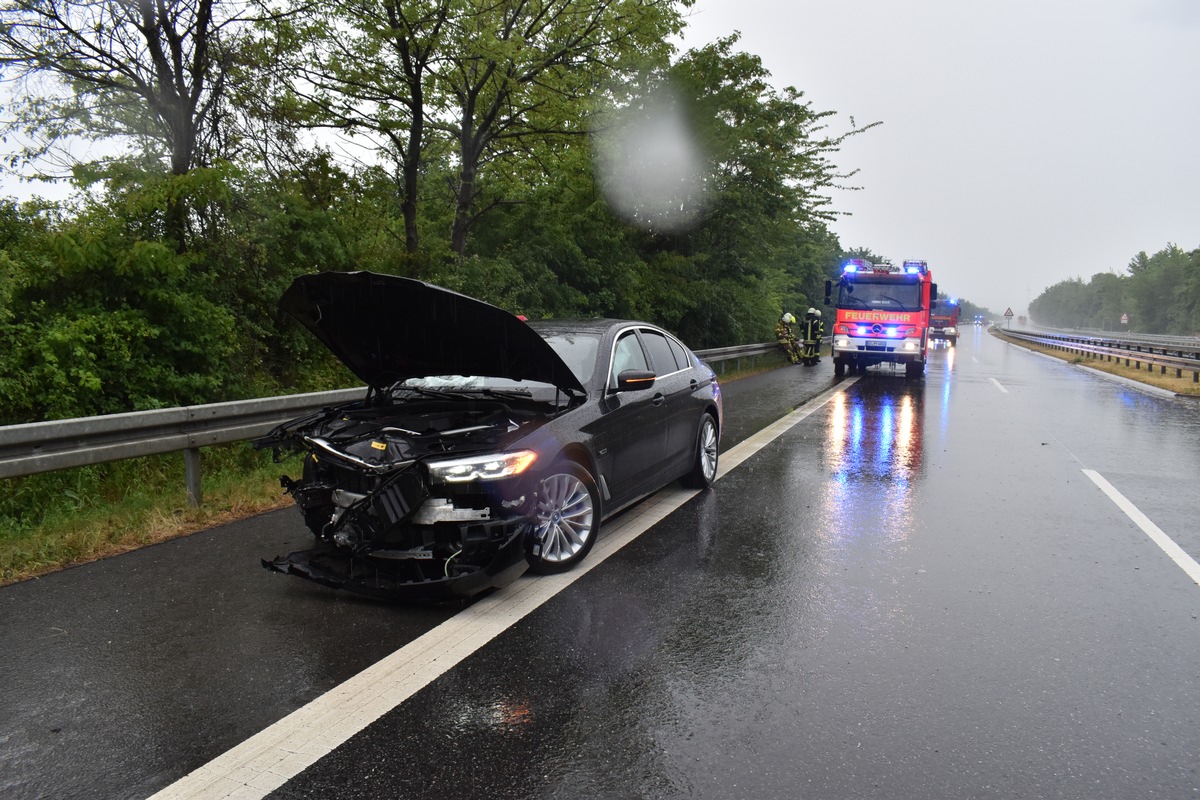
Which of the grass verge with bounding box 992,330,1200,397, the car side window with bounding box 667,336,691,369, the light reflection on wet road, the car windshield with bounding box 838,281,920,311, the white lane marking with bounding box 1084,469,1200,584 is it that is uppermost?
the car windshield with bounding box 838,281,920,311

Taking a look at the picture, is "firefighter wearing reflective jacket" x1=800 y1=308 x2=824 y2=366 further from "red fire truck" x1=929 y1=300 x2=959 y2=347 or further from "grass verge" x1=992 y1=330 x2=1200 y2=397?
"red fire truck" x1=929 y1=300 x2=959 y2=347

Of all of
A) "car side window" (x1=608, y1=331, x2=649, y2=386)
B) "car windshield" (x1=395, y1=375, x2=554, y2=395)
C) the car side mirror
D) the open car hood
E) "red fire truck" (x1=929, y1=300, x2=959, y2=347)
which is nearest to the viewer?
the open car hood

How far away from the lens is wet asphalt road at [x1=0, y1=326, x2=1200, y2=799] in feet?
9.23

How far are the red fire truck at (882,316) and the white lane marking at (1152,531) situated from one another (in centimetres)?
1262

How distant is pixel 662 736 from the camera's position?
305 centimetres

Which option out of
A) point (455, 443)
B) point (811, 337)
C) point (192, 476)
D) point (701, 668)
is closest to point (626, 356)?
point (455, 443)

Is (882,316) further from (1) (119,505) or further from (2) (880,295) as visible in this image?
(1) (119,505)

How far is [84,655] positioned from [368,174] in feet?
40.9

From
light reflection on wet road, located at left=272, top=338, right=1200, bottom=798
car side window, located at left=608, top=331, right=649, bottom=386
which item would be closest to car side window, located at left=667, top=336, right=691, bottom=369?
car side window, located at left=608, top=331, right=649, bottom=386

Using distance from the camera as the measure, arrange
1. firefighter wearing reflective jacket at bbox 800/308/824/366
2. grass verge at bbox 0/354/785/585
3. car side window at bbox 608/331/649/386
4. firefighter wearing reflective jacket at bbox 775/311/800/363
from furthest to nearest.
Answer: firefighter wearing reflective jacket at bbox 775/311/800/363
firefighter wearing reflective jacket at bbox 800/308/824/366
car side window at bbox 608/331/649/386
grass verge at bbox 0/354/785/585

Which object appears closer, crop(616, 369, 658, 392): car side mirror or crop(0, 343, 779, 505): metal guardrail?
crop(0, 343, 779, 505): metal guardrail

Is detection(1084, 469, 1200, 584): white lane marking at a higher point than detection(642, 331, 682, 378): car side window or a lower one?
lower

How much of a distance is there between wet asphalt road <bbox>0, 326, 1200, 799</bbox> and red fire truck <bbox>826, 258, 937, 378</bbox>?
14.4m

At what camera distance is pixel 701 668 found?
3.65 m
